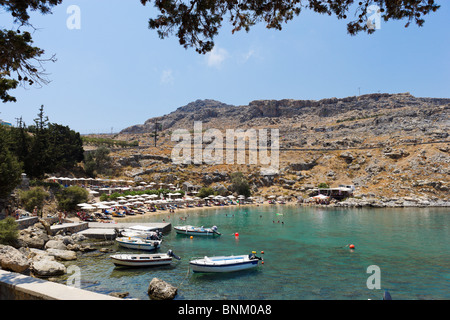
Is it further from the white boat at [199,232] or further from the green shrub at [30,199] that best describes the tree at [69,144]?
the white boat at [199,232]

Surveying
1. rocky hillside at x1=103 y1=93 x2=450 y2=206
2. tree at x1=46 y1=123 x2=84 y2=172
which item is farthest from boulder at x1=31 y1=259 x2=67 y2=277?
rocky hillside at x1=103 y1=93 x2=450 y2=206

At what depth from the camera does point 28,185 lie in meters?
35.4

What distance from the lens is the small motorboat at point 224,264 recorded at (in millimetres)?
20031

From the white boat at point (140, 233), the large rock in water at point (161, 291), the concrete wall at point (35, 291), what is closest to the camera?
the concrete wall at point (35, 291)

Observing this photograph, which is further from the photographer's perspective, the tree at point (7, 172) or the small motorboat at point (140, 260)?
the tree at point (7, 172)

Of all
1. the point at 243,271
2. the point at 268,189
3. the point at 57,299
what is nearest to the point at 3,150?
the point at 243,271

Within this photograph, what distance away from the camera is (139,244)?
85.9ft

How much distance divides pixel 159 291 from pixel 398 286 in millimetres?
15415

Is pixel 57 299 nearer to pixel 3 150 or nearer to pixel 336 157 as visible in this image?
pixel 3 150

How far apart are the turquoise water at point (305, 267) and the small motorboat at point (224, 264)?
1.57 ft

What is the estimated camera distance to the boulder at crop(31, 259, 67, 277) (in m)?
17.3

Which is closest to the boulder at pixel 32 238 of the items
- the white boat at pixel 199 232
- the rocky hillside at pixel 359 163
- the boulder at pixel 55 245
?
the boulder at pixel 55 245

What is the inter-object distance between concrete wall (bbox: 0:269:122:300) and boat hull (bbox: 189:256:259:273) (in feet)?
44.2

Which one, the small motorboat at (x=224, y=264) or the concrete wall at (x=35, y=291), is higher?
the concrete wall at (x=35, y=291)
